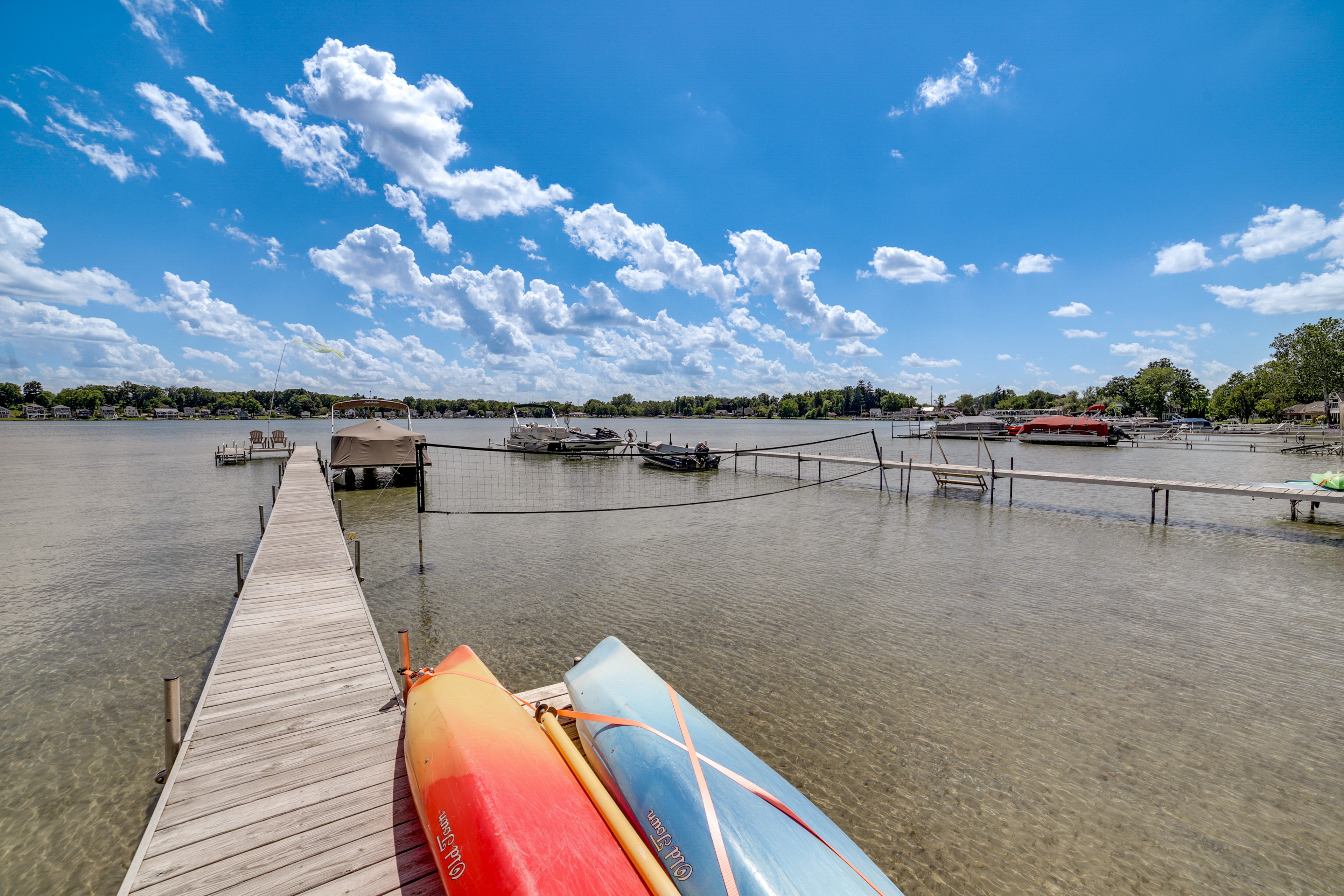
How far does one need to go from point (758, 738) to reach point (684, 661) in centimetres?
188

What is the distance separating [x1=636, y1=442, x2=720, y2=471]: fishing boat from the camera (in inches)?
1309

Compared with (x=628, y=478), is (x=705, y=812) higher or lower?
higher

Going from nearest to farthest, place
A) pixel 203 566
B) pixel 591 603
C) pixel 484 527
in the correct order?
pixel 591 603 → pixel 203 566 → pixel 484 527

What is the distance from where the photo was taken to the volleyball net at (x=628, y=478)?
70.1 feet

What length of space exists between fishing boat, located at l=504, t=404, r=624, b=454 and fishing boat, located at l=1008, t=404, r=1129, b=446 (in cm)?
4732

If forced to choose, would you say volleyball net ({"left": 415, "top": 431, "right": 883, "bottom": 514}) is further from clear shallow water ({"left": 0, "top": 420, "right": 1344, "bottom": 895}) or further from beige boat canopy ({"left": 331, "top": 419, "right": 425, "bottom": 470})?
clear shallow water ({"left": 0, "top": 420, "right": 1344, "bottom": 895})

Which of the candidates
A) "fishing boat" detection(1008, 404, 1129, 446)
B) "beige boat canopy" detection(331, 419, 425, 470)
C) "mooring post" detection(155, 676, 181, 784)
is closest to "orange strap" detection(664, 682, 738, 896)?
"mooring post" detection(155, 676, 181, 784)

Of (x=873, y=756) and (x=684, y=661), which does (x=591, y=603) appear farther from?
(x=873, y=756)

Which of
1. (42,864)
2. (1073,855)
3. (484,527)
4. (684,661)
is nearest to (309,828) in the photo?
(42,864)

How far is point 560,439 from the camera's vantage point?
40.5 meters

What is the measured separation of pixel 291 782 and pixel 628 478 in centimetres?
2622

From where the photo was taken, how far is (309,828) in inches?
130

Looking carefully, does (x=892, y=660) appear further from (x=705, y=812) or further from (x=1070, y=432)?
(x=1070, y=432)

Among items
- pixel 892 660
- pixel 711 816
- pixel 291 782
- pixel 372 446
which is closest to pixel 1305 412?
pixel 892 660
